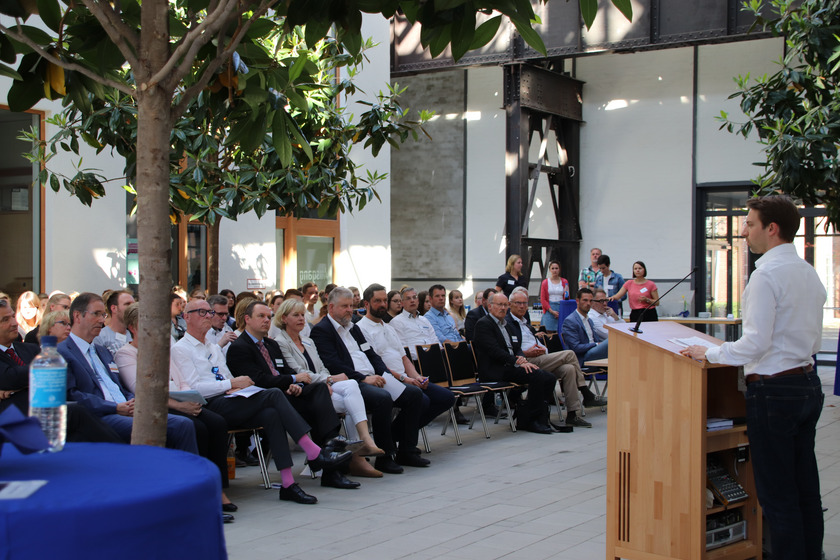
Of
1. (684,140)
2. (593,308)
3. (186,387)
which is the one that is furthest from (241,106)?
(684,140)

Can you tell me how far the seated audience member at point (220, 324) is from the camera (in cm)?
808

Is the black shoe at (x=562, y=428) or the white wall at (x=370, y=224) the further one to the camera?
the white wall at (x=370, y=224)

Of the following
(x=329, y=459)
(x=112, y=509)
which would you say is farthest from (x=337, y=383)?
(x=112, y=509)

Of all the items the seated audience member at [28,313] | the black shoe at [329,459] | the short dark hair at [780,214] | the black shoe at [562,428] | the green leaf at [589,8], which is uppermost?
the green leaf at [589,8]

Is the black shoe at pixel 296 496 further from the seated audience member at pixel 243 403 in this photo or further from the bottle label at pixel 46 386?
the bottle label at pixel 46 386

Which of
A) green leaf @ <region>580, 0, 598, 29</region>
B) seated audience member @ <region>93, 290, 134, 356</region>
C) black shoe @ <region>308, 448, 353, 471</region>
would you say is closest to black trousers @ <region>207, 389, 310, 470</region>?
black shoe @ <region>308, 448, 353, 471</region>

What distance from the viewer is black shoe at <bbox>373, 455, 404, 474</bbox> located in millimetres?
7605

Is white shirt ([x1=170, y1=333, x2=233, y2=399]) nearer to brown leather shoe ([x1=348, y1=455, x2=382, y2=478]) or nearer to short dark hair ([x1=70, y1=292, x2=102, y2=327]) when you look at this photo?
short dark hair ([x1=70, y1=292, x2=102, y2=327])

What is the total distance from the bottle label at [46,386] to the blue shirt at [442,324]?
8.54m

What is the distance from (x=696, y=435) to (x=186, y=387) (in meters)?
3.73

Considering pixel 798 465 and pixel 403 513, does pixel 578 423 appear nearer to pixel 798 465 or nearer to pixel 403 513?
pixel 403 513

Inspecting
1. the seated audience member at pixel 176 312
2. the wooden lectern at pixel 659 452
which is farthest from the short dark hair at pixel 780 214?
the seated audience member at pixel 176 312

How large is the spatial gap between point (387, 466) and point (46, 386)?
17.0 feet

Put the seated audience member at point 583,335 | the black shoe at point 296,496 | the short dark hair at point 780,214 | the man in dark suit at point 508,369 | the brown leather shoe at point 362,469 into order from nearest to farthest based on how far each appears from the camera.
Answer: the short dark hair at point 780,214
the black shoe at point 296,496
the brown leather shoe at point 362,469
the man in dark suit at point 508,369
the seated audience member at point 583,335
